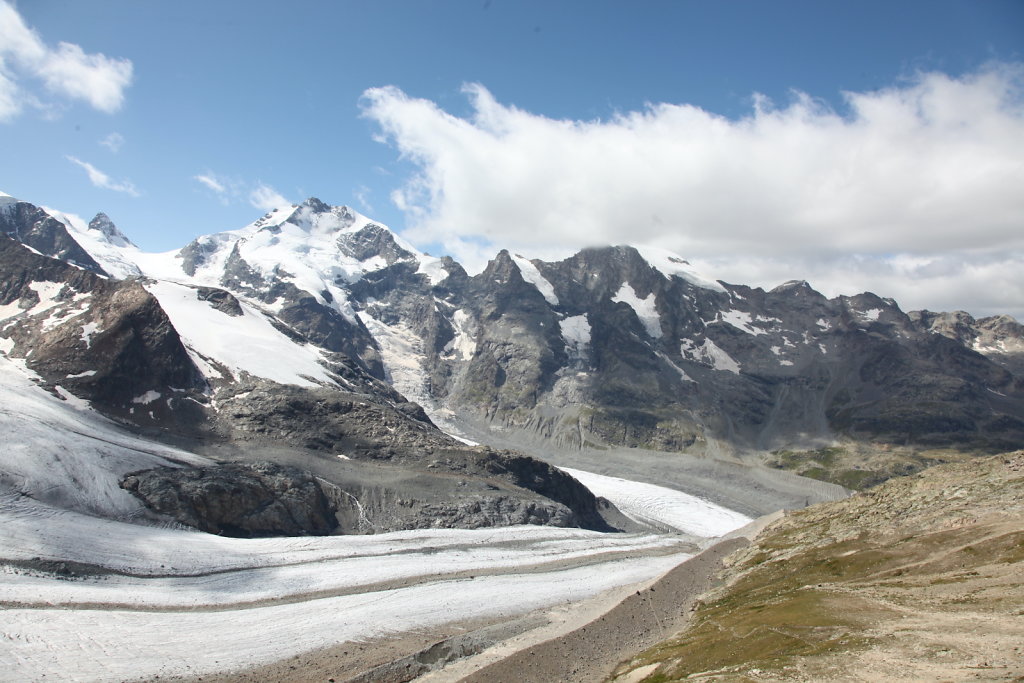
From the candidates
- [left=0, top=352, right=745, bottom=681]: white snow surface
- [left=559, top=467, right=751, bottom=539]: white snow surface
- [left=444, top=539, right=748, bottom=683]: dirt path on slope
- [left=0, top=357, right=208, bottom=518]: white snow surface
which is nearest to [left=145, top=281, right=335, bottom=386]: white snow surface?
[left=0, top=352, right=745, bottom=681]: white snow surface

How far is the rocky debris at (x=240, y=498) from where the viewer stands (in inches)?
3760

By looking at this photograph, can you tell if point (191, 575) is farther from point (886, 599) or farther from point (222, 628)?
point (886, 599)

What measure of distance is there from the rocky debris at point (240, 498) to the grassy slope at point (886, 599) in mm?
64188

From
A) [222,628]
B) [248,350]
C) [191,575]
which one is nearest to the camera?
[222,628]

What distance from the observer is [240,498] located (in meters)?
104

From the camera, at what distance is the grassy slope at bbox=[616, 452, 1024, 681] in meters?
38.3

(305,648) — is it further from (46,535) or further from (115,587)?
(46,535)

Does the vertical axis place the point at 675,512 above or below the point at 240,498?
below

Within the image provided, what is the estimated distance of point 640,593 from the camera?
79.1m

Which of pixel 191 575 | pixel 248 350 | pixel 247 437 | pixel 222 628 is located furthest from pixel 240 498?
pixel 248 350

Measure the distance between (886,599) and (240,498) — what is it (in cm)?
8771

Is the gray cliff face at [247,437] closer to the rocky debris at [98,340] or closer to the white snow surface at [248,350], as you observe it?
the rocky debris at [98,340]

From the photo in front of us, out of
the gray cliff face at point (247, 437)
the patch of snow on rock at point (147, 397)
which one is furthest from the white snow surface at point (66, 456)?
the patch of snow on rock at point (147, 397)

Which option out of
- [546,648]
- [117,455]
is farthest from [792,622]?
[117,455]
